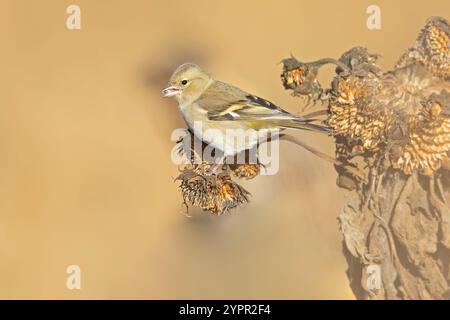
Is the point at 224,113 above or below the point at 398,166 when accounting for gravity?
above

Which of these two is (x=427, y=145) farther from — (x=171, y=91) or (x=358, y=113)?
(x=171, y=91)

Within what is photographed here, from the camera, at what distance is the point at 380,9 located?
3.34 meters

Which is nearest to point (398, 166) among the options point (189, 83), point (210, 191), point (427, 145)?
point (427, 145)

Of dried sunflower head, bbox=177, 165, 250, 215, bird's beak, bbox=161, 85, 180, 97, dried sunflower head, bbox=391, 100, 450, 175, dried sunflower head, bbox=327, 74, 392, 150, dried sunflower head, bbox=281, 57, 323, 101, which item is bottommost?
dried sunflower head, bbox=177, 165, 250, 215

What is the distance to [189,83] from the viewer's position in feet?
8.68

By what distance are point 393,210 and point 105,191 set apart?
1790mm

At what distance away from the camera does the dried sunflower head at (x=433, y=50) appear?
6.25 feet

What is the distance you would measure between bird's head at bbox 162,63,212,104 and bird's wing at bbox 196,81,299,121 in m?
0.03

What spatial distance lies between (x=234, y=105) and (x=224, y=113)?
0.05 m

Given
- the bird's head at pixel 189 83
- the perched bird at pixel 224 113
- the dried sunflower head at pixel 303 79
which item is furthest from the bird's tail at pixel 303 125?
the bird's head at pixel 189 83

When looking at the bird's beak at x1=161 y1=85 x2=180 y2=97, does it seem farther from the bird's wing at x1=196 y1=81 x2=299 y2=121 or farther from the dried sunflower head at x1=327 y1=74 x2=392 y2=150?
the dried sunflower head at x1=327 y1=74 x2=392 y2=150

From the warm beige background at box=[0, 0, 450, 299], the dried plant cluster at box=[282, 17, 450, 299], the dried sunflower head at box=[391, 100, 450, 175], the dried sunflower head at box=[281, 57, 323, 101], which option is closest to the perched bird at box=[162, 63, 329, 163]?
the dried sunflower head at box=[281, 57, 323, 101]

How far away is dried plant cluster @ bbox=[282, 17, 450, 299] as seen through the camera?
1819 mm

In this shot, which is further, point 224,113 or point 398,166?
point 224,113
